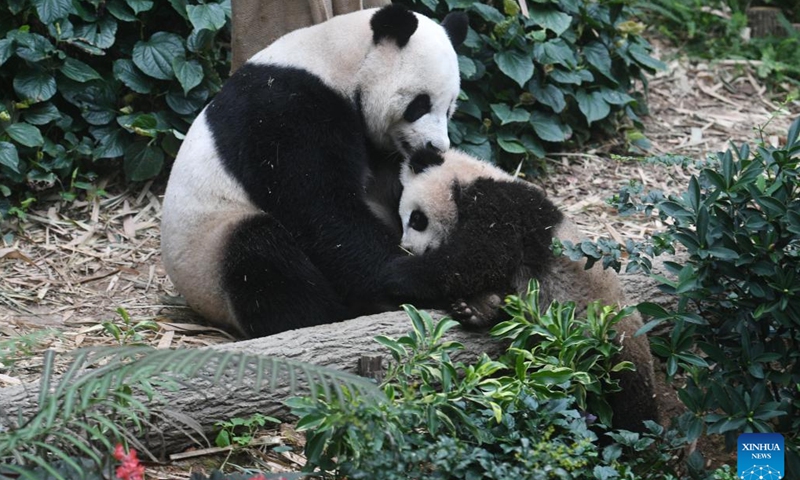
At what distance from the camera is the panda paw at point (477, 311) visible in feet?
14.8

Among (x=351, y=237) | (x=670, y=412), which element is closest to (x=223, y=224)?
(x=351, y=237)

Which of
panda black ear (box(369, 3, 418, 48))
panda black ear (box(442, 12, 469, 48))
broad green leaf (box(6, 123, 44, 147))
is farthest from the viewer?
broad green leaf (box(6, 123, 44, 147))

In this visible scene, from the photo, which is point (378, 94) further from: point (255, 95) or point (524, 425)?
point (524, 425)

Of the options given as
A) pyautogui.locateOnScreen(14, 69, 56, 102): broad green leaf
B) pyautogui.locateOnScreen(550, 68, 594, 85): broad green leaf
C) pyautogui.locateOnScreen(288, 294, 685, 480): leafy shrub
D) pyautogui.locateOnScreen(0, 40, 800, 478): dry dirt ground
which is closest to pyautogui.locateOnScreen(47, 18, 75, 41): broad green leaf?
pyautogui.locateOnScreen(14, 69, 56, 102): broad green leaf

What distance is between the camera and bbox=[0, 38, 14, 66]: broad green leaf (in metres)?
6.35

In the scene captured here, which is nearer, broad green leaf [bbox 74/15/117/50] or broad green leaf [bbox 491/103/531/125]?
broad green leaf [bbox 74/15/117/50]

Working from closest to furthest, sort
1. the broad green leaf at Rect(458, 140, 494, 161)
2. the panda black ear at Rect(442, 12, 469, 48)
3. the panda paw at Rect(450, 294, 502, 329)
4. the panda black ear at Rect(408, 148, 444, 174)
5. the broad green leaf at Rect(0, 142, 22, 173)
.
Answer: the panda paw at Rect(450, 294, 502, 329) → the panda black ear at Rect(408, 148, 444, 174) → the panda black ear at Rect(442, 12, 469, 48) → the broad green leaf at Rect(0, 142, 22, 173) → the broad green leaf at Rect(458, 140, 494, 161)

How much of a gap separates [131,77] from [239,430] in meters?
3.60

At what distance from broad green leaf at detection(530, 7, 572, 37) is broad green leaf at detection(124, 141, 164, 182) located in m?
3.11

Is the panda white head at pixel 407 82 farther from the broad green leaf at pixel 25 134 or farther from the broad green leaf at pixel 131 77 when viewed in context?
the broad green leaf at pixel 25 134

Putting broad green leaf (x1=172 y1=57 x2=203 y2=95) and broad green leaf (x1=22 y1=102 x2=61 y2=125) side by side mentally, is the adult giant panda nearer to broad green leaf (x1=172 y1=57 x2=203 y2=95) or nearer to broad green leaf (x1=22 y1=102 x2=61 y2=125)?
broad green leaf (x1=172 y1=57 x2=203 y2=95)

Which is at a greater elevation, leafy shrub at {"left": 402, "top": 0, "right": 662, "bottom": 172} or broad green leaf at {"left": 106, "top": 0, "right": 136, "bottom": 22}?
broad green leaf at {"left": 106, "top": 0, "right": 136, "bottom": 22}

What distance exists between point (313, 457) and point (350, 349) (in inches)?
40.4

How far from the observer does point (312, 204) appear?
485 centimetres
